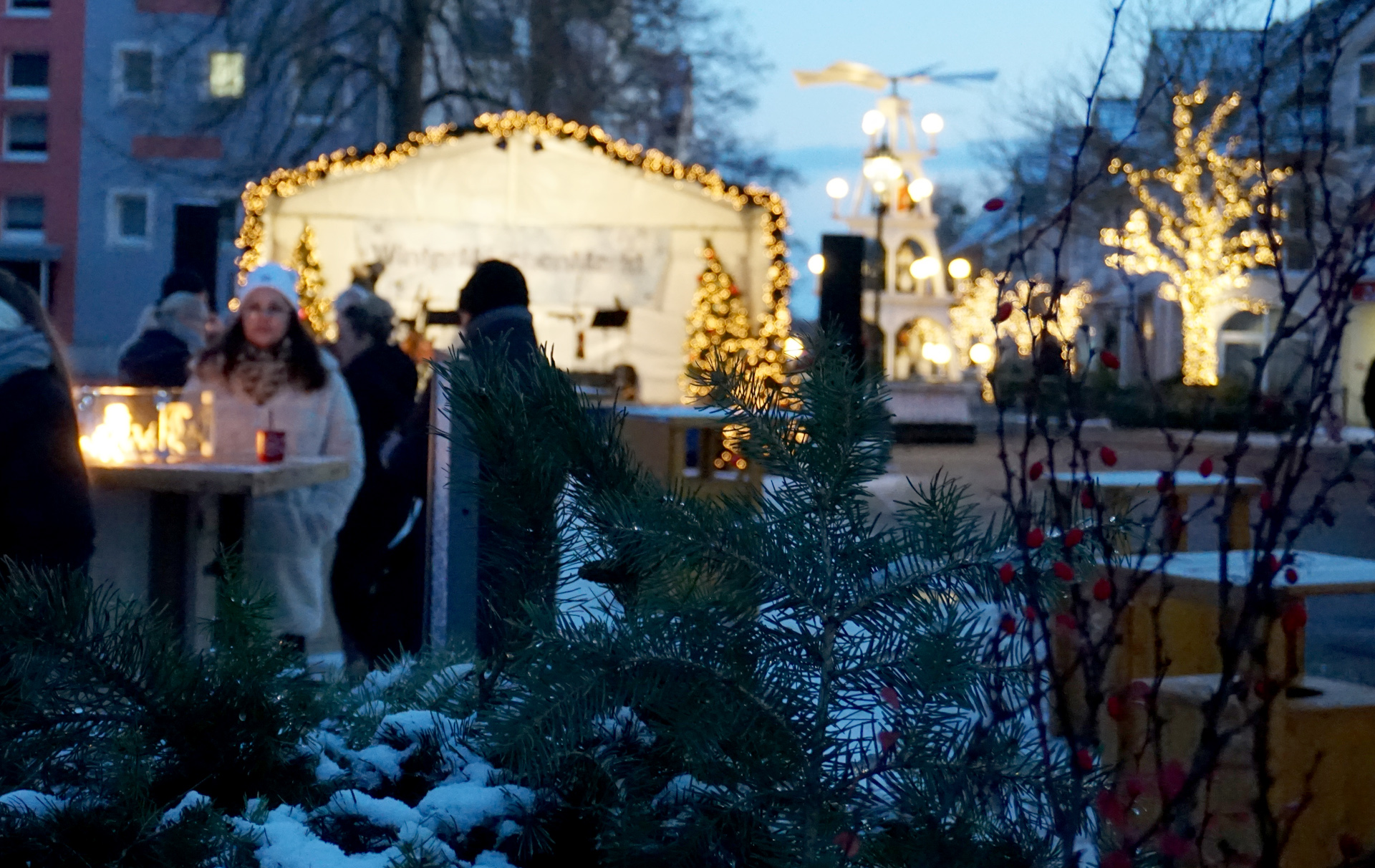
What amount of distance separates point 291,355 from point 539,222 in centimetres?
809

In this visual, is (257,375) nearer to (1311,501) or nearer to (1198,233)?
(1311,501)

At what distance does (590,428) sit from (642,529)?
144 mm

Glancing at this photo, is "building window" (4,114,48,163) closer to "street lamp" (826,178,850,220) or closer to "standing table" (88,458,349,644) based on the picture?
"street lamp" (826,178,850,220)

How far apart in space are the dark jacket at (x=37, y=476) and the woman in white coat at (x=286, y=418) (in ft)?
6.44

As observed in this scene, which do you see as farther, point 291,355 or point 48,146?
point 48,146

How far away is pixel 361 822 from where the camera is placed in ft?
4.53

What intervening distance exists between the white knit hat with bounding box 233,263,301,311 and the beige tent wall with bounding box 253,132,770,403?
749 cm

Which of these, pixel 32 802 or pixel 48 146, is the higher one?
pixel 48 146

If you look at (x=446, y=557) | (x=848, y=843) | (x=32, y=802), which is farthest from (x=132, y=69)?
(x=848, y=843)

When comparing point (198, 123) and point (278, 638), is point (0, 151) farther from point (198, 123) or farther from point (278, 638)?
point (278, 638)

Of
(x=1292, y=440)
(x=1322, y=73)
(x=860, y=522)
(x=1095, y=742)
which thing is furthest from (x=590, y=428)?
(x=1322, y=73)

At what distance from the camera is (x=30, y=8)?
41.1 meters

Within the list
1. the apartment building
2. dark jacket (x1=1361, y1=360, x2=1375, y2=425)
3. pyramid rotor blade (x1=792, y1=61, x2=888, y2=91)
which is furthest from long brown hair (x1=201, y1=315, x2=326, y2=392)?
the apartment building

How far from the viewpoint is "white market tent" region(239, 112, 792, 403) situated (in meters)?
13.0
